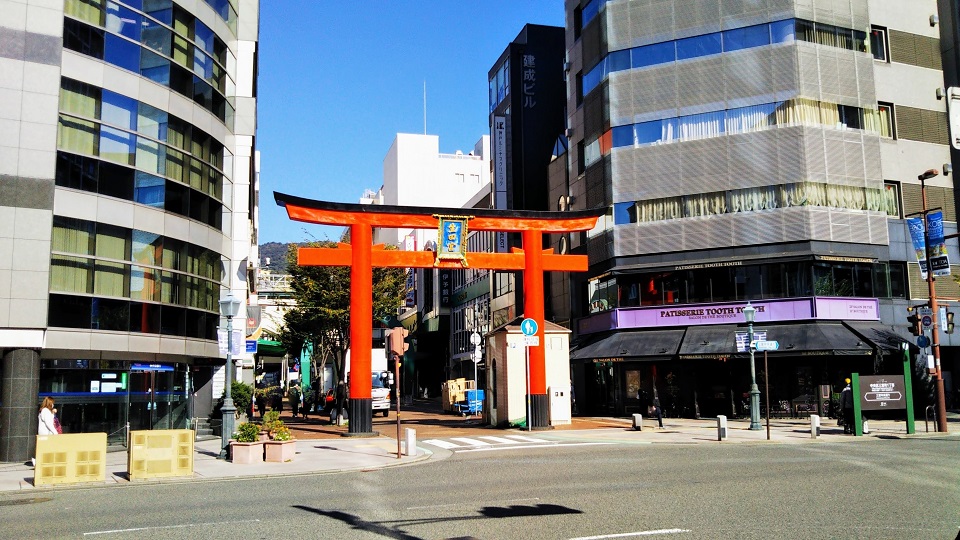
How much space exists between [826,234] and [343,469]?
26013 mm

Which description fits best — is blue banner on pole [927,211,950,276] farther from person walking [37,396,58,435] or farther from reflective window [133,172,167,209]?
person walking [37,396,58,435]

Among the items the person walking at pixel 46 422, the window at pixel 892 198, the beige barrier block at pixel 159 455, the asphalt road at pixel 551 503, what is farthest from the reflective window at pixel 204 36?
the window at pixel 892 198

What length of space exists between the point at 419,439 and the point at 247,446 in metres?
9.16

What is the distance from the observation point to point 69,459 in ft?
57.4

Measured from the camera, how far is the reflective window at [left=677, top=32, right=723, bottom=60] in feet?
130

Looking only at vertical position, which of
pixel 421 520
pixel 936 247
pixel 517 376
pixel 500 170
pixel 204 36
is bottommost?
pixel 421 520

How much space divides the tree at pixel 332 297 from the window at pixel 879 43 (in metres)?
28.5

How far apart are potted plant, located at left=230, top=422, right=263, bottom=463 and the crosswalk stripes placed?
6.46 metres

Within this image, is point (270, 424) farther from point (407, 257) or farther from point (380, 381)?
point (380, 381)

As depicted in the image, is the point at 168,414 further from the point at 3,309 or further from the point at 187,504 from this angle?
the point at 187,504

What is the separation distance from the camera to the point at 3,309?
22.8 m

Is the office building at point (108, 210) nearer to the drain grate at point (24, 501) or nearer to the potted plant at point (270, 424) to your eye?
the potted plant at point (270, 424)

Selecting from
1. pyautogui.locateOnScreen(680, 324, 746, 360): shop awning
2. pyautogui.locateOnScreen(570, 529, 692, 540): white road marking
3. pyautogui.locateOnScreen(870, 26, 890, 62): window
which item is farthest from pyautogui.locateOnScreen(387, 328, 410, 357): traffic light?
pyautogui.locateOnScreen(870, 26, 890, 62): window

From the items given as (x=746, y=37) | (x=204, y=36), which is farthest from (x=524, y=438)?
(x=746, y=37)
